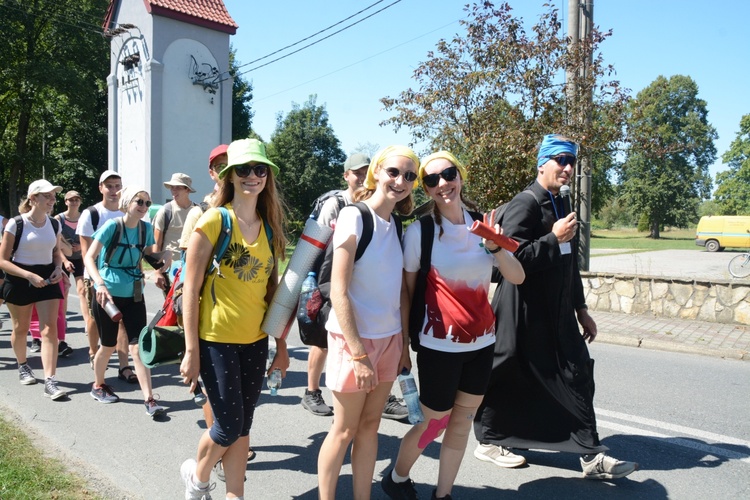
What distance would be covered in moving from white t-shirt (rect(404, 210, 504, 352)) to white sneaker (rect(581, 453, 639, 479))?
1.33m

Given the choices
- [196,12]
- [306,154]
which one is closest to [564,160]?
[196,12]

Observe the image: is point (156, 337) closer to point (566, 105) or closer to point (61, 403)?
point (61, 403)

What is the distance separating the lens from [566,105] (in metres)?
9.91

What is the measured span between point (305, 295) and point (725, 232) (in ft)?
117

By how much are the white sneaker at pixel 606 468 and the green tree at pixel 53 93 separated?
1206 inches

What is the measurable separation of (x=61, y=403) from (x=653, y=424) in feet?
16.2

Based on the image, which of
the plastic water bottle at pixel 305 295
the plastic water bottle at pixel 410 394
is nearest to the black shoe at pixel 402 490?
the plastic water bottle at pixel 410 394

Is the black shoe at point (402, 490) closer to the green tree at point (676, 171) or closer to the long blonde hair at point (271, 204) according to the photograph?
the long blonde hair at point (271, 204)

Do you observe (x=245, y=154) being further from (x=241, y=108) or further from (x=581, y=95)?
(x=241, y=108)

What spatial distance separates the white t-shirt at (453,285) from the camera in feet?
9.64

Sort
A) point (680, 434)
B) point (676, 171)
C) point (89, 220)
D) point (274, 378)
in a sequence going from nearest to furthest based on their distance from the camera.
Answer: point (274, 378)
point (680, 434)
point (89, 220)
point (676, 171)

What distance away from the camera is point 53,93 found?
31.0 m

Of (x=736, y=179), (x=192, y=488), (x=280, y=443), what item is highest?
(x=736, y=179)

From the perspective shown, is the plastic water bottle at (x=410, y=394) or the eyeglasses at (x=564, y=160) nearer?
the plastic water bottle at (x=410, y=394)
